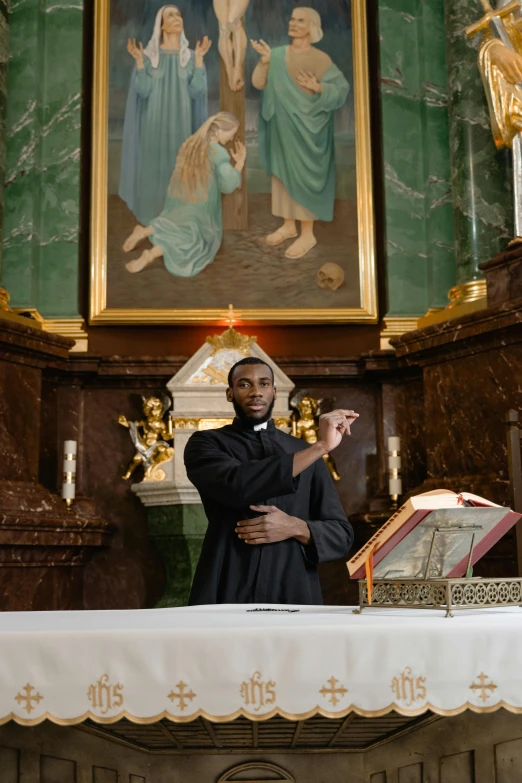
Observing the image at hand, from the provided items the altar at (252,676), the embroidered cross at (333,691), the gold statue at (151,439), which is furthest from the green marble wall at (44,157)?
the embroidered cross at (333,691)

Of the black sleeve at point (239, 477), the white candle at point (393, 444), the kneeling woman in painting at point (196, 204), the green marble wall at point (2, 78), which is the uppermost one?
the green marble wall at point (2, 78)

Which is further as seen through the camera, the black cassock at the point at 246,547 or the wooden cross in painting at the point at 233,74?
the wooden cross in painting at the point at 233,74

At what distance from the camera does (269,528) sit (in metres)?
3.48

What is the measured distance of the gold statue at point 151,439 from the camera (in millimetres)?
6742

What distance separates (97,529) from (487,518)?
14.2ft

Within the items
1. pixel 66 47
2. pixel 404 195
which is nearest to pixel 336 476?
pixel 404 195

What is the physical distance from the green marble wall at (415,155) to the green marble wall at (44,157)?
236 cm

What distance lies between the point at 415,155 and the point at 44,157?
282 cm

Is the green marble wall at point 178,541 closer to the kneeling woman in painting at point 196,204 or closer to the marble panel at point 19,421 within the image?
the marble panel at point 19,421

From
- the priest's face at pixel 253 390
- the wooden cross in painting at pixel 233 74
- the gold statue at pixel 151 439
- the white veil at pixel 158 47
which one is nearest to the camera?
the priest's face at pixel 253 390

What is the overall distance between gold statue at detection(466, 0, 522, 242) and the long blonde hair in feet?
6.64

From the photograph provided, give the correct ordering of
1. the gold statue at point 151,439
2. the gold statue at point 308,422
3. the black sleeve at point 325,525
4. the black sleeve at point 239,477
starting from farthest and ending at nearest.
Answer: the gold statue at point 308,422 < the gold statue at point 151,439 < the black sleeve at point 325,525 < the black sleeve at point 239,477

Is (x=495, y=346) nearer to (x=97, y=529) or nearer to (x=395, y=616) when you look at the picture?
(x=97, y=529)

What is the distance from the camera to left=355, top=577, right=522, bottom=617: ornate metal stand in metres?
2.45
